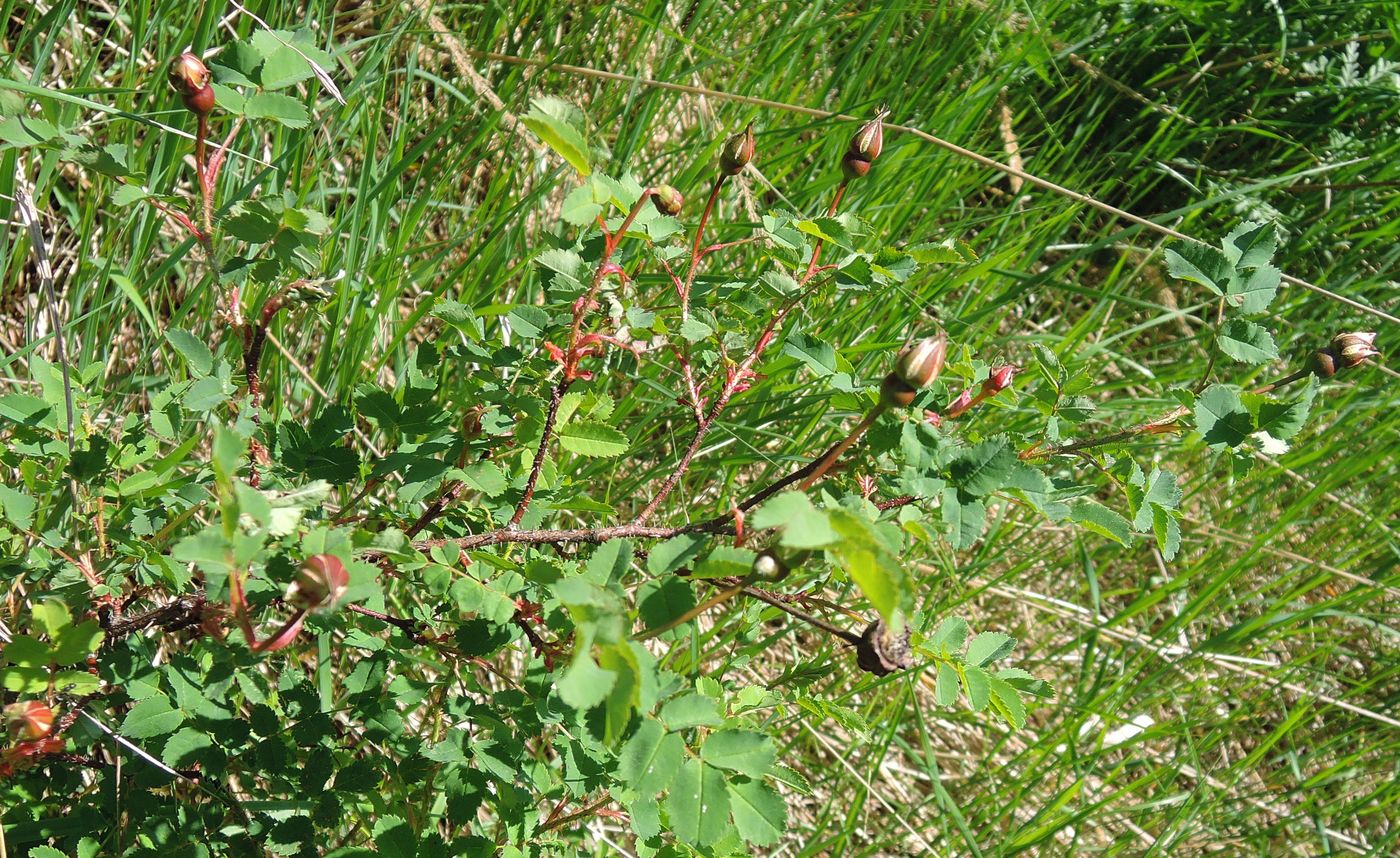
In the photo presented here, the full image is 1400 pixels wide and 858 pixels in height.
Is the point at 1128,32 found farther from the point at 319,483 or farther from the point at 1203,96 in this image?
the point at 319,483

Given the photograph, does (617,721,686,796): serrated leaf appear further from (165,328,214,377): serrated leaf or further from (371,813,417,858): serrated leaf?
(165,328,214,377): serrated leaf

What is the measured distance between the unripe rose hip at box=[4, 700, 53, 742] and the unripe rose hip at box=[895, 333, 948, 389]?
0.83 meters

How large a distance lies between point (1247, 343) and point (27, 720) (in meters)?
1.22

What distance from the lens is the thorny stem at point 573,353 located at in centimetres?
98

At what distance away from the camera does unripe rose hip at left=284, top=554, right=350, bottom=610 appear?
75cm

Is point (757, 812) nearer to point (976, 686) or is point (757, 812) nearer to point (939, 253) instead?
point (976, 686)

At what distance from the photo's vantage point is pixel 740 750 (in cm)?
86

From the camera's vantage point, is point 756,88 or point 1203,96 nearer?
point 756,88

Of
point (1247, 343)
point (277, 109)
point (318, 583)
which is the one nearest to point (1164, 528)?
point (1247, 343)

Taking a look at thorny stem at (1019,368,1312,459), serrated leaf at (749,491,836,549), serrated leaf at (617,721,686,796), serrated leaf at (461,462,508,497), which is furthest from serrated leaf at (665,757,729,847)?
thorny stem at (1019,368,1312,459)

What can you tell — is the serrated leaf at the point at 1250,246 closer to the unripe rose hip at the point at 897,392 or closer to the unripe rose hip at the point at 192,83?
the unripe rose hip at the point at 897,392

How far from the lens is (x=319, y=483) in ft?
2.78

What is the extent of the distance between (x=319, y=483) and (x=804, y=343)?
19.1 inches

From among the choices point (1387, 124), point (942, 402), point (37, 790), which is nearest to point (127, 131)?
point (37, 790)
